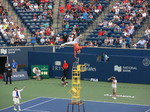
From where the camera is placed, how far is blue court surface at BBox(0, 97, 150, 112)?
30.9m

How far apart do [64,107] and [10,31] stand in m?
18.8

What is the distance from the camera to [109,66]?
42719 millimetres

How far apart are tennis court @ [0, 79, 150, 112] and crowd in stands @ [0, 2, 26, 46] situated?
5.51m

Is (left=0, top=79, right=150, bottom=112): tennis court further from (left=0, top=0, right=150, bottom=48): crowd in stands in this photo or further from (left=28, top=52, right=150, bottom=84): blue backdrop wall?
(left=0, top=0, right=150, bottom=48): crowd in stands

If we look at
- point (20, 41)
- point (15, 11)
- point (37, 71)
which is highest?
point (15, 11)

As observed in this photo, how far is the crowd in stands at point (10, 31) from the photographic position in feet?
155

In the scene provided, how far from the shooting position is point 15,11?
2076 inches

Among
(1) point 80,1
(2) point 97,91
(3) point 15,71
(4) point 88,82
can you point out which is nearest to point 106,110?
(2) point 97,91

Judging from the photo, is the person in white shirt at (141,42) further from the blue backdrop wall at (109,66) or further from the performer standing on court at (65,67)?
the performer standing on court at (65,67)

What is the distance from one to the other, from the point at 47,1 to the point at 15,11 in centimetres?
391

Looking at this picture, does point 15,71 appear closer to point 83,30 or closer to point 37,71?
point 37,71

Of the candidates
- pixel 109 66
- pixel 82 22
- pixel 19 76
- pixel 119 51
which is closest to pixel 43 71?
pixel 19 76

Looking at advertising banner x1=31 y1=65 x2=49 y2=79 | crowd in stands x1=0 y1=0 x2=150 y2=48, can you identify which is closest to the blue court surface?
advertising banner x1=31 y1=65 x2=49 y2=79

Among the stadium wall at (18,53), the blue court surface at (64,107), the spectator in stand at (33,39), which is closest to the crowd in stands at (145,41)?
the stadium wall at (18,53)
